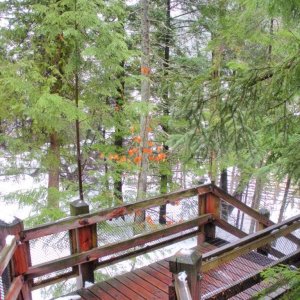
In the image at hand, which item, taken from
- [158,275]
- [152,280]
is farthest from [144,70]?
[152,280]

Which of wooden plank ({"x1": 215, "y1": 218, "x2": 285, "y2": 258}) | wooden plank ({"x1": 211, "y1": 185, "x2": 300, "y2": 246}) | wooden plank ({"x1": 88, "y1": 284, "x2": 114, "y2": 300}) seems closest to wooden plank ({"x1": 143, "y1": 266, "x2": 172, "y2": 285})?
wooden plank ({"x1": 88, "y1": 284, "x2": 114, "y2": 300})

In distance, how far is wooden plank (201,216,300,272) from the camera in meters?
3.14

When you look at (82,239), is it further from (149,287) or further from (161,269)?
(161,269)

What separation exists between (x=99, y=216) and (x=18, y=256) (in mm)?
1075

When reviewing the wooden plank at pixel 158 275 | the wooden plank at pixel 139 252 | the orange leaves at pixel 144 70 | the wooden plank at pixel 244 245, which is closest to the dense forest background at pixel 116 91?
the orange leaves at pixel 144 70

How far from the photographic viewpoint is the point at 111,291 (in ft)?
14.1

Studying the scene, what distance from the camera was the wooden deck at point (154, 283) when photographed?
4184 mm

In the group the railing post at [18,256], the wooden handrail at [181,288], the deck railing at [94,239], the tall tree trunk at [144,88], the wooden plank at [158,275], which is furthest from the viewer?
the tall tree trunk at [144,88]

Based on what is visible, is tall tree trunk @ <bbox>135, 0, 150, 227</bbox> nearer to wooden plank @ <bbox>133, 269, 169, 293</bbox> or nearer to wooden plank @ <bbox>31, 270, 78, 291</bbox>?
wooden plank @ <bbox>133, 269, 169, 293</bbox>

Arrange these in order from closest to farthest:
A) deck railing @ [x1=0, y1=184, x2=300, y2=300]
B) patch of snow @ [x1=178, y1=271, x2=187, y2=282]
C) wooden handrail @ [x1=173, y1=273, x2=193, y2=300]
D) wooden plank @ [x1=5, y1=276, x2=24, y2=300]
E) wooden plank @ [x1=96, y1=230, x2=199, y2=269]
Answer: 1. wooden handrail @ [x1=173, y1=273, x2=193, y2=300]
2. patch of snow @ [x1=178, y1=271, x2=187, y2=282]
3. wooden plank @ [x1=5, y1=276, x2=24, y2=300]
4. deck railing @ [x1=0, y1=184, x2=300, y2=300]
5. wooden plank @ [x1=96, y1=230, x2=199, y2=269]

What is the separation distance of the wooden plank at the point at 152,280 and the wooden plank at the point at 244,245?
4.55 feet

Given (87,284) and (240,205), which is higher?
(240,205)

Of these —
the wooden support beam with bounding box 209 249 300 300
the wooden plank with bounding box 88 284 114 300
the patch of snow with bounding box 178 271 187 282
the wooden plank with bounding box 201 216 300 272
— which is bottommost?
the wooden plank with bounding box 88 284 114 300

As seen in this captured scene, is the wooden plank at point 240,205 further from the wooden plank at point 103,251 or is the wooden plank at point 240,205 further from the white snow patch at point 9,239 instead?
the white snow patch at point 9,239
